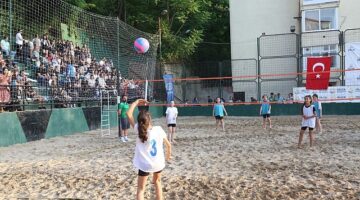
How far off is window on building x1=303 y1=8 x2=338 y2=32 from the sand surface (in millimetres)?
18244

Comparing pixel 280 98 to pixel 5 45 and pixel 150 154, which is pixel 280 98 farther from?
pixel 150 154

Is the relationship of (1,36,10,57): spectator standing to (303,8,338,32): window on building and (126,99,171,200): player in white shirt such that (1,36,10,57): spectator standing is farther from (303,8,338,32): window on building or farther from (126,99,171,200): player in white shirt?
(303,8,338,32): window on building

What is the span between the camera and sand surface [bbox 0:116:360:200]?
6.23 meters

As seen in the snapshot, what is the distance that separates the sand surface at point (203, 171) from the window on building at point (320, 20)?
718 inches

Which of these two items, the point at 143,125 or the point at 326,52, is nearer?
the point at 143,125

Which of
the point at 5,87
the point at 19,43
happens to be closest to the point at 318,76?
the point at 19,43

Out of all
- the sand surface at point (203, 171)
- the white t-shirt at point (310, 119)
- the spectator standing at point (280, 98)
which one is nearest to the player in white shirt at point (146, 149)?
the sand surface at point (203, 171)

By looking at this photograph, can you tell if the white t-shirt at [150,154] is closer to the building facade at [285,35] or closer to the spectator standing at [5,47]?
the spectator standing at [5,47]

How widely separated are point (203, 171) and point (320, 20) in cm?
2401

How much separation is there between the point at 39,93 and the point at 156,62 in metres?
11.9

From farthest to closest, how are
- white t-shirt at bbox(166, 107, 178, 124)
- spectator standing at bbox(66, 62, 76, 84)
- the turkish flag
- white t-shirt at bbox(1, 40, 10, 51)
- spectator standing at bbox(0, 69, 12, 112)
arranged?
the turkish flag
spectator standing at bbox(66, 62, 76, 84)
white t-shirt at bbox(1, 40, 10, 51)
white t-shirt at bbox(166, 107, 178, 124)
spectator standing at bbox(0, 69, 12, 112)

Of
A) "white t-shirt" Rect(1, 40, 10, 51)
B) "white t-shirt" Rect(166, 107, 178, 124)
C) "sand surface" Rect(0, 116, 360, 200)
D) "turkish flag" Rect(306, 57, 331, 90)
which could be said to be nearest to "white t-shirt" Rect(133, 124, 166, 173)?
"sand surface" Rect(0, 116, 360, 200)

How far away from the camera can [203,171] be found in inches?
301

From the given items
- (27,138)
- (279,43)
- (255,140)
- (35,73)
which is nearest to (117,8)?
(279,43)
